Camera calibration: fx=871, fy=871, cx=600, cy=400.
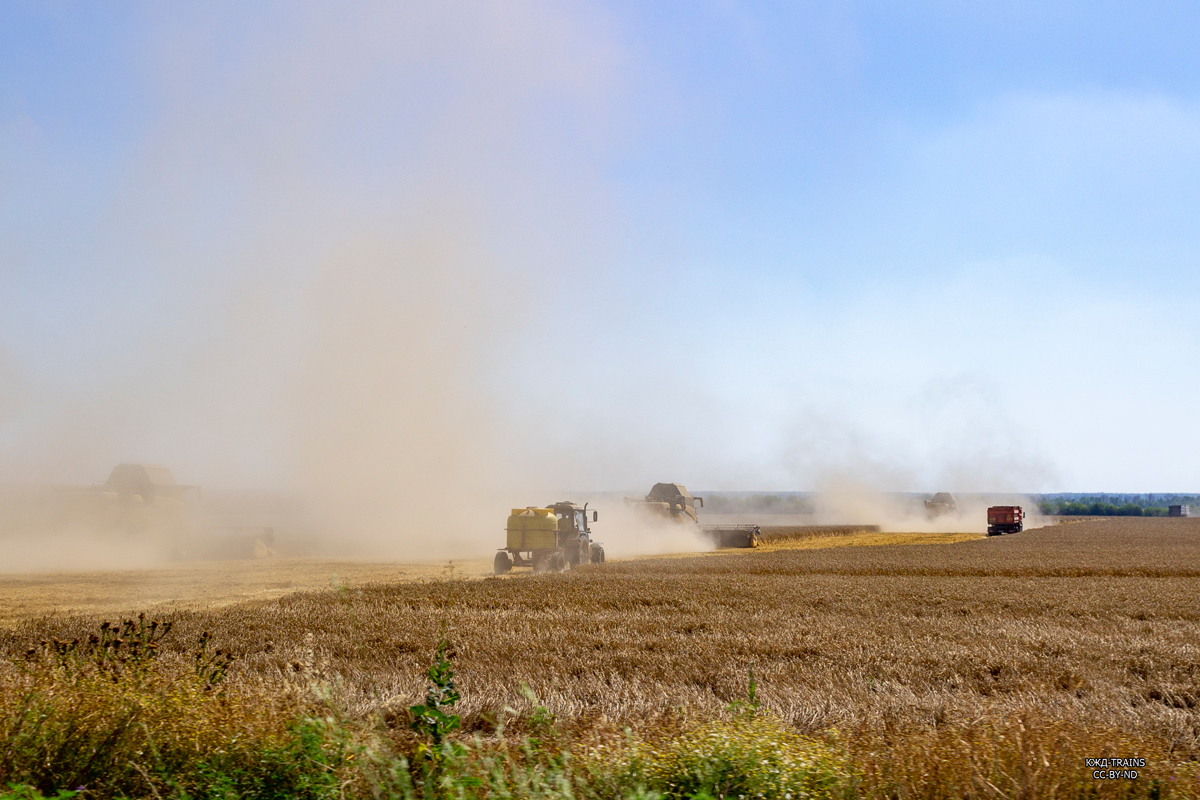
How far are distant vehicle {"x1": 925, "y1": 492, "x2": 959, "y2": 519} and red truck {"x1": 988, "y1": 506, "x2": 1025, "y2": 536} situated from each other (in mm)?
30909

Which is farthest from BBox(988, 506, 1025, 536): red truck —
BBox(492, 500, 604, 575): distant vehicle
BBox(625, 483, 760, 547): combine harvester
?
BBox(492, 500, 604, 575): distant vehicle

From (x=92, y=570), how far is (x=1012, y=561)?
38510 millimetres

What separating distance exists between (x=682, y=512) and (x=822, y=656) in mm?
55124

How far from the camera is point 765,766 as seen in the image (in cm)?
542

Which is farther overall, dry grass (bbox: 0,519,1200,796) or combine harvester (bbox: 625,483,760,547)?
combine harvester (bbox: 625,483,760,547)

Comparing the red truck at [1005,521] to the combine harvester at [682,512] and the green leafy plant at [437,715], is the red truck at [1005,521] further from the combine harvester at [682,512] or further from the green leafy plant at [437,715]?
the green leafy plant at [437,715]

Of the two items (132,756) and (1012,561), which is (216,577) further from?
(1012,561)

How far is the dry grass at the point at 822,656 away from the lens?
6.77m

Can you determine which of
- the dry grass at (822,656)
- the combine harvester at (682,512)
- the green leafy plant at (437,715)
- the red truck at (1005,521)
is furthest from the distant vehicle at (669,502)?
the green leafy plant at (437,715)

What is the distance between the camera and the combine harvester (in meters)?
60.5

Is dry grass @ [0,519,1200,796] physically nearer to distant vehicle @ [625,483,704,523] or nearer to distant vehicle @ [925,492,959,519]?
distant vehicle @ [625,483,704,523]

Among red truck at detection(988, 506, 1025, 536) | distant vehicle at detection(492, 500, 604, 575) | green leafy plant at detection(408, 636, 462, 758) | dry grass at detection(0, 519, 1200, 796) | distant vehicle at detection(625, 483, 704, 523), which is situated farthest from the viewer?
red truck at detection(988, 506, 1025, 536)

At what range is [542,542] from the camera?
3512 centimetres

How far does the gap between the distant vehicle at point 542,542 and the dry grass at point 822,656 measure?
7.88m
